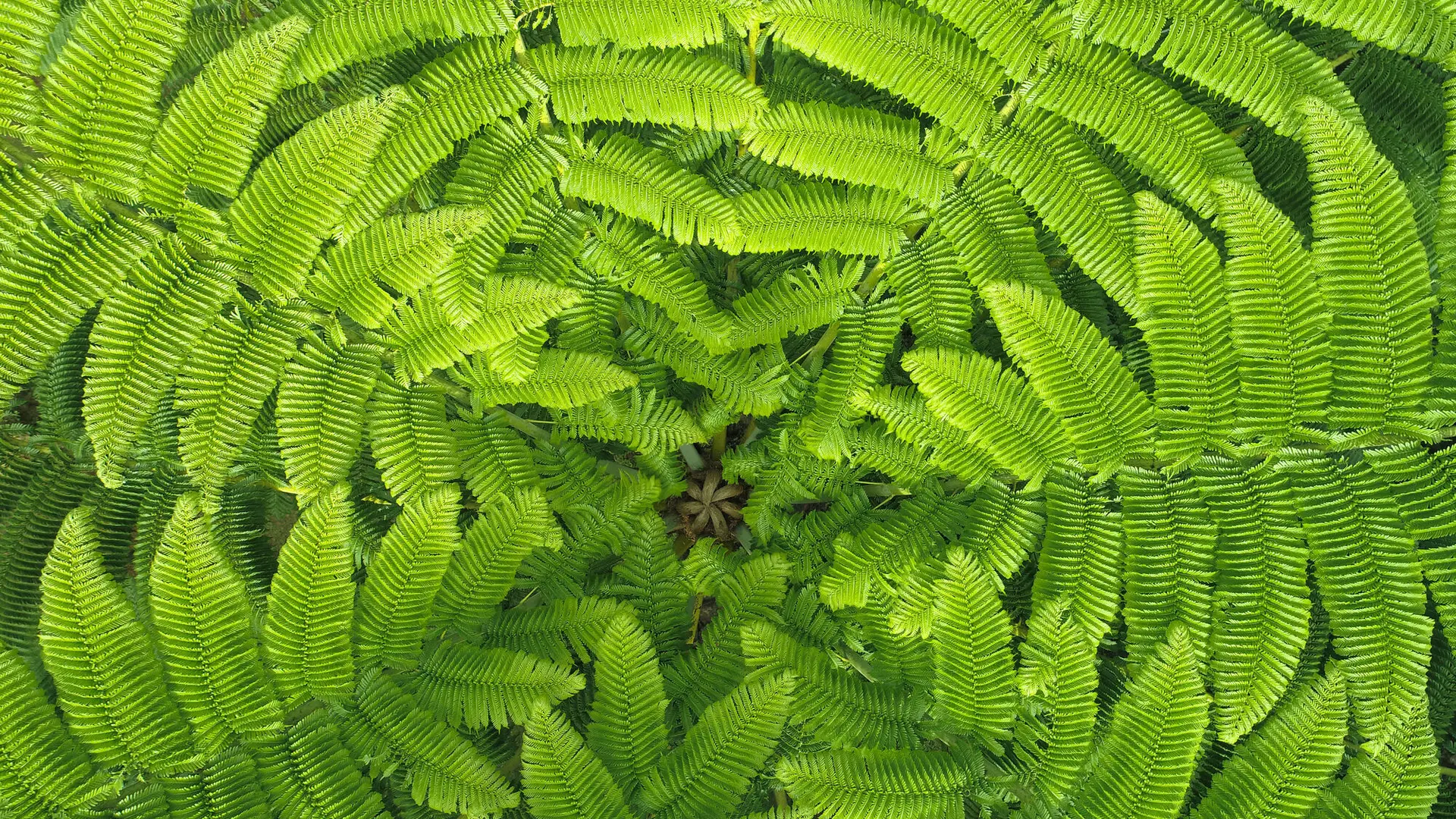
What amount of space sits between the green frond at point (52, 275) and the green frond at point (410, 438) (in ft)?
2.53

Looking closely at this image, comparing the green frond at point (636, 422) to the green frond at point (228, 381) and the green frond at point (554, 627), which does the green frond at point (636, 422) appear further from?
the green frond at point (228, 381)

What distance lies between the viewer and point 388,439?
2.75 metres

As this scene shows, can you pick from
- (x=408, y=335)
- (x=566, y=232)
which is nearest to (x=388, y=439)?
(x=408, y=335)

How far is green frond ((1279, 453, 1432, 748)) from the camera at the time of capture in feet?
7.48

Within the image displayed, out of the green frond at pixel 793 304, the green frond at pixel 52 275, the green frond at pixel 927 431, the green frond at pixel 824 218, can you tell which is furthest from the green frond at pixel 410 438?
the green frond at pixel 927 431

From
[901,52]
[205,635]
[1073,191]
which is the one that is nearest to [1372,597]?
[1073,191]

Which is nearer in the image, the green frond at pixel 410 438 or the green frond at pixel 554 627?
the green frond at pixel 410 438

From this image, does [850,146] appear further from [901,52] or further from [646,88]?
[646,88]

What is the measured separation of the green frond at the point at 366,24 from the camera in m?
2.50

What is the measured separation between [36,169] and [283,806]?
1.87 metres

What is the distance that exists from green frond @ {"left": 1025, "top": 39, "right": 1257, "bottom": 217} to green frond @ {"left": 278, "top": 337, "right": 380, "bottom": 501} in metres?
2.39

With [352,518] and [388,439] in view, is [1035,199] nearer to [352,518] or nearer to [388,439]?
[388,439]

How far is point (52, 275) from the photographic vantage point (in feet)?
7.32

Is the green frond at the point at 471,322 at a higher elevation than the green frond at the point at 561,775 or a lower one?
higher
